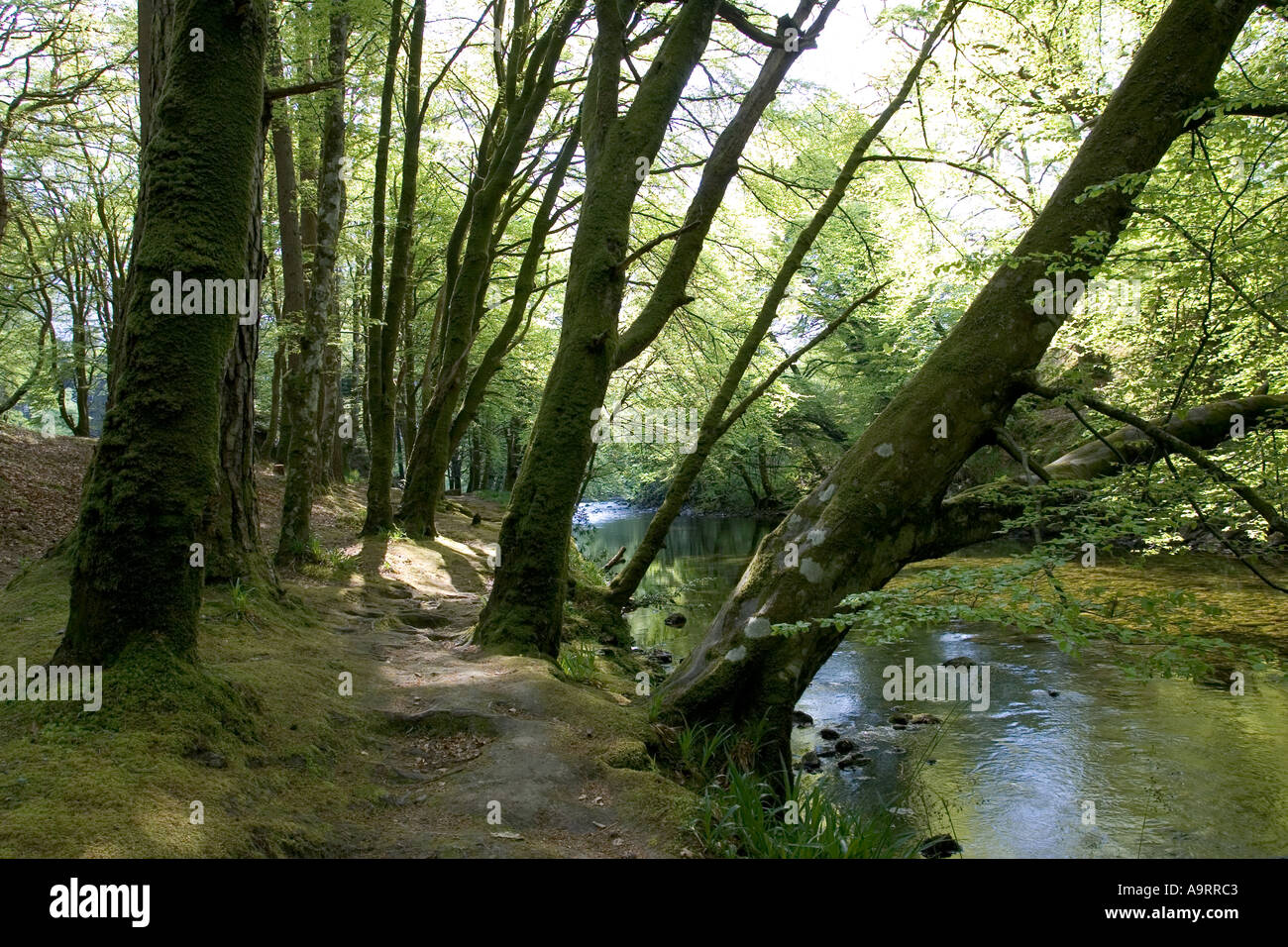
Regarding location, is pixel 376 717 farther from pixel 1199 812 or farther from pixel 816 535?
pixel 1199 812

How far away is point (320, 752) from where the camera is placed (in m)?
3.81

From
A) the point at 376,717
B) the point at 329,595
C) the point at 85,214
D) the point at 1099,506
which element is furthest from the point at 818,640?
the point at 85,214

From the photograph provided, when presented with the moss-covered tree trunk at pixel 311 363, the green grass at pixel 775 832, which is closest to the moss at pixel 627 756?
the green grass at pixel 775 832

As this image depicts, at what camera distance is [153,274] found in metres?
3.33

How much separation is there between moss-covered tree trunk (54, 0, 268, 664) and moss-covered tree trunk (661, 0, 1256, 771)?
9.99ft

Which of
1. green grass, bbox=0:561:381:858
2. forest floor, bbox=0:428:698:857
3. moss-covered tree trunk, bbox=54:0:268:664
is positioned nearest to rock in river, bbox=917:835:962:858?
forest floor, bbox=0:428:698:857

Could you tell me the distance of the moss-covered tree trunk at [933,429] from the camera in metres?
4.64

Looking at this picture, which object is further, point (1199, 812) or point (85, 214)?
point (85, 214)

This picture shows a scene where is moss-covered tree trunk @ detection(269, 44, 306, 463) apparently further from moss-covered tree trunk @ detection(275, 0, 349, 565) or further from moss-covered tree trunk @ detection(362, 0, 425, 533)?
moss-covered tree trunk @ detection(275, 0, 349, 565)

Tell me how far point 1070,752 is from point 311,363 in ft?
28.8

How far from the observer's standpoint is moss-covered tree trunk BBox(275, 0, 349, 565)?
8484 mm

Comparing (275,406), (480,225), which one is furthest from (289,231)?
(275,406)

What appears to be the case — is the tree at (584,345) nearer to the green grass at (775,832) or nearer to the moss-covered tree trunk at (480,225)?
the green grass at (775,832)

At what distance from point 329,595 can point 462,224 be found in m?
7.21
